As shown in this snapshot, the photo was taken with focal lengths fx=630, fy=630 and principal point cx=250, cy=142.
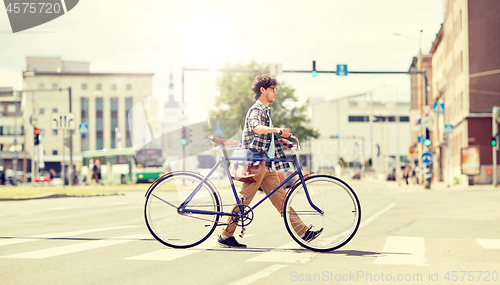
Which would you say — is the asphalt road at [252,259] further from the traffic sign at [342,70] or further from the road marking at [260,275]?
the traffic sign at [342,70]

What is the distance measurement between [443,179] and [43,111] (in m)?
61.3

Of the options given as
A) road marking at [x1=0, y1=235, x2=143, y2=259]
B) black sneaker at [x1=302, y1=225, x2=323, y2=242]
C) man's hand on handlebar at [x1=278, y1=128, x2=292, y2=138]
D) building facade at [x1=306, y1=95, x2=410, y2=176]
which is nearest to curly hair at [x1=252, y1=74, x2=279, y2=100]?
man's hand on handlebar at [x1=278, y1=128, x2=292, y2=138]

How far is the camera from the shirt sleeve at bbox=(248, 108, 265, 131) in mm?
6996

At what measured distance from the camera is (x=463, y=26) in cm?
4684

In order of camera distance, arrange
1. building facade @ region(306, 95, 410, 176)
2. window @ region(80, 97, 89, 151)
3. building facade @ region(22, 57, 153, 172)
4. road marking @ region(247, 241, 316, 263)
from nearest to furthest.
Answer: road marking @ region(247, 241, 316, 263)
building facade @ region(22, 57, 153, 172)
window @ region(80, 97, 89, 151)
building facade @ region(306, 95, 410, 176)

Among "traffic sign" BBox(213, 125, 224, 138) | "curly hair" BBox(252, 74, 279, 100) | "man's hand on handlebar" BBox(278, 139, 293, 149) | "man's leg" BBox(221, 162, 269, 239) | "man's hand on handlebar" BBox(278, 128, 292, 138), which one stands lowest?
"man's leg" BBox(221, 162, 269, 239)

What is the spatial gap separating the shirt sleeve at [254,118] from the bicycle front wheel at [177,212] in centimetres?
82

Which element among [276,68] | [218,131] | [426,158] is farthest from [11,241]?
[426,158]

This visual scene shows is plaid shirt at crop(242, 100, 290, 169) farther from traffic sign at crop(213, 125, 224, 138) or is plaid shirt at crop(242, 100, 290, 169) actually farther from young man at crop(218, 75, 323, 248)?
traffic sign at crop(213, 125, 224, 138)

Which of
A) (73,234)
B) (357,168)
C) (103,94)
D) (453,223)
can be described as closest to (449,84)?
(357,168)

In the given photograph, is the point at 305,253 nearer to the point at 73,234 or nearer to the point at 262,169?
the point at 262,169

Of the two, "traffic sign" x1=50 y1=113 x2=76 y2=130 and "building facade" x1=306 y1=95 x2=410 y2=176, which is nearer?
"traffic sign" x1=50 y1=113 x2=76 y2=130

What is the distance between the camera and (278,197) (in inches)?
281

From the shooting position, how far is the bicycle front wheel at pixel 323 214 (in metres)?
6.92
